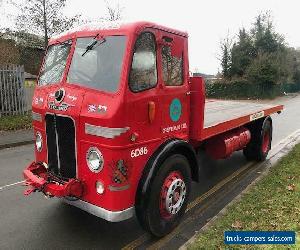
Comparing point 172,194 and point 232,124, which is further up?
point 232,124

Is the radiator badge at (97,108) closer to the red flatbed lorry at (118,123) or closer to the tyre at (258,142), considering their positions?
the red flatbed lorry at (118,123)

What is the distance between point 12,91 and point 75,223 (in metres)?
11.4

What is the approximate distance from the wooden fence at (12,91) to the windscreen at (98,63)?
11.2 meters

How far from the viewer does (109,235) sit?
4.87 metres

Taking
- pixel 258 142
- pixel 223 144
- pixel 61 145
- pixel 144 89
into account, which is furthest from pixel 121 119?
pixel 258 142

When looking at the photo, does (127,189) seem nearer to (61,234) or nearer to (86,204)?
(86,204)

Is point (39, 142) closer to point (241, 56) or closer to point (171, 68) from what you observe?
point (171, 68)

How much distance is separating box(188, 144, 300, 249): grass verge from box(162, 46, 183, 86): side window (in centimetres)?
212

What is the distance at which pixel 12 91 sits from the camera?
49.4 ft

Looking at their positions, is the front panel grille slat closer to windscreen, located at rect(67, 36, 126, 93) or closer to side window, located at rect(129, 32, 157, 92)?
windscreen, located at rect(67, 36, 126, 93)

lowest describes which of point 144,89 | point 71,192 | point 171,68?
point 71,192

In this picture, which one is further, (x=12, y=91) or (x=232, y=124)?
(x=12, y=91)

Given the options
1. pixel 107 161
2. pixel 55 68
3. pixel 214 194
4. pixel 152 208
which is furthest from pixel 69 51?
pixel 214 194

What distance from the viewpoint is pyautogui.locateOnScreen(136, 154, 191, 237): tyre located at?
14.6ft
